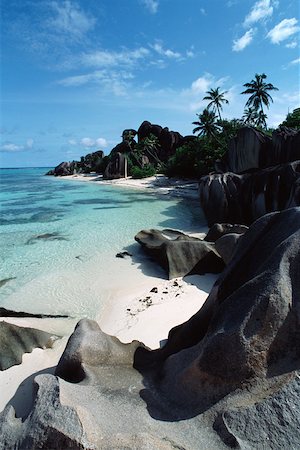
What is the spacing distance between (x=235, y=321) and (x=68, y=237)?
1066 cm

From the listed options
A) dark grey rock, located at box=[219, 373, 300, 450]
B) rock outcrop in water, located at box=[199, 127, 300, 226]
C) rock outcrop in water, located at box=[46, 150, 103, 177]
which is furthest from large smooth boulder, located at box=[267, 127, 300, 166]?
rock outcrop in water, located at box=[46, 150, 103, 177]

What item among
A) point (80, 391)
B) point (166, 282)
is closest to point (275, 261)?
point (80, 391)

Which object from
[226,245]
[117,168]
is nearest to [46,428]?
[226,245]

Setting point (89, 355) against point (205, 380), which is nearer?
point (205, 380)

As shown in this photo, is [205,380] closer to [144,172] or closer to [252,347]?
[252,347]

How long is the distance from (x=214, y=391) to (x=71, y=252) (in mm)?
8477

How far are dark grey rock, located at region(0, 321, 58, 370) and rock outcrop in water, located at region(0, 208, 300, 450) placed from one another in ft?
6.28

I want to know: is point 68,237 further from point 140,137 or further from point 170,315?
point 140,137

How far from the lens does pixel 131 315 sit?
5.86 meters

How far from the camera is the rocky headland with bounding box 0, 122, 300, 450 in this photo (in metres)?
2.07

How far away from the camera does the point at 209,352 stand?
2492 millimetres

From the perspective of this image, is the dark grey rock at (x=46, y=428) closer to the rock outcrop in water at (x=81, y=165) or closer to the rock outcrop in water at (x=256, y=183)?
the rock outcrop in water at (x=256, y=183)

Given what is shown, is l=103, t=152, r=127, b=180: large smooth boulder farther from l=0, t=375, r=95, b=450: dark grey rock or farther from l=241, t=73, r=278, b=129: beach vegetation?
l=0, t=375, r=95, b=450: dark grey rock

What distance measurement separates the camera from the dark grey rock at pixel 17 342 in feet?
14.7
